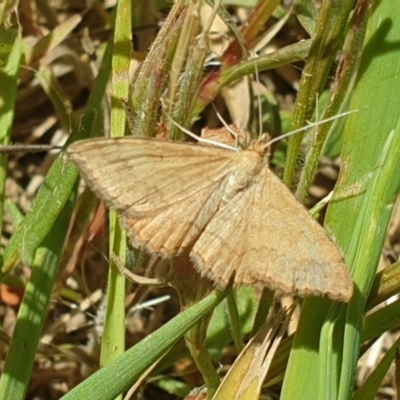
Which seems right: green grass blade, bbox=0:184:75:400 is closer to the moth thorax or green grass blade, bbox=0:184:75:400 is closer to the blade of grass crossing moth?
the blade of grass crossing moth

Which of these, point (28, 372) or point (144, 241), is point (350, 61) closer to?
point (144, 241)

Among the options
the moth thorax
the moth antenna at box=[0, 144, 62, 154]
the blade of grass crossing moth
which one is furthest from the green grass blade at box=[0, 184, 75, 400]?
the moth thorax

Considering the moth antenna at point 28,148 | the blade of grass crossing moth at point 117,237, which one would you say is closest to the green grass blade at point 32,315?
the blade of grass crossing moth at point 117,237

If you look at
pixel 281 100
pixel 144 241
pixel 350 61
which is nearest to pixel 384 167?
pixel 350 61

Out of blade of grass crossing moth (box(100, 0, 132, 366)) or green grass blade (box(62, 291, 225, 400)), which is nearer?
green grass blade (box(62, 291, 225, 400))

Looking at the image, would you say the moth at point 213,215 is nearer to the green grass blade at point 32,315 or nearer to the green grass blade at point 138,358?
the green grass blade at point 138,358

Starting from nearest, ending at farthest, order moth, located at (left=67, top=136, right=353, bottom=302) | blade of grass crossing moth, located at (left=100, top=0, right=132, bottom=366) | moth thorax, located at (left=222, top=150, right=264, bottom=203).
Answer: moth, located at (left=67, top=136, right=353, bottom=302), moth thorax, located at (left=222, top=150, right=264, bottom=203), blade of grass crossing moth, located at (left=100, top=0, right=132, bottom=366)

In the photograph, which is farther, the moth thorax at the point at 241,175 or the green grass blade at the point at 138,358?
the moth thorax at the point at 241,175

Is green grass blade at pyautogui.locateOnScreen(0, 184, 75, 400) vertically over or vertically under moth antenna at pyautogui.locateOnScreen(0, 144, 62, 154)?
under

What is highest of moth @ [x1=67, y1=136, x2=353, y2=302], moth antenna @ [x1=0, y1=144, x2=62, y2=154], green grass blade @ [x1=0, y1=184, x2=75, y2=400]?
moth antenna @ [x1=0, y1=144, x2=62, y2=154]
